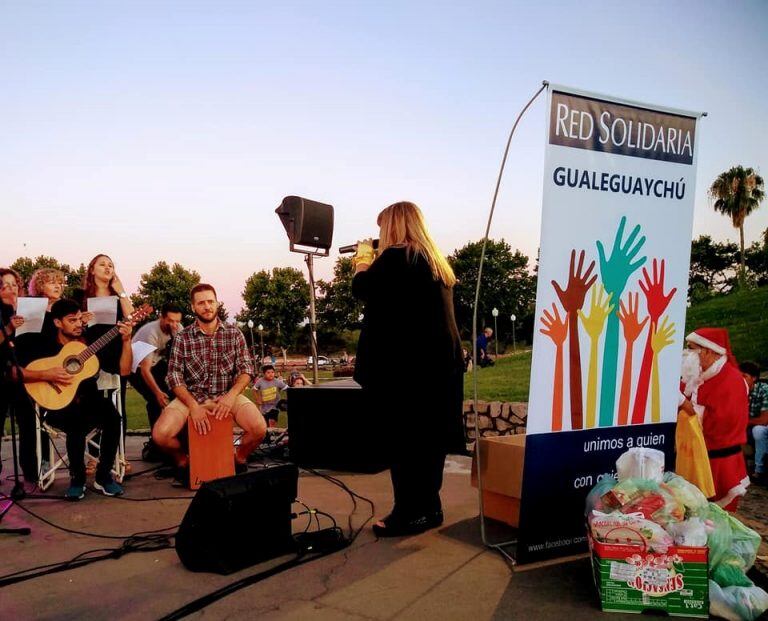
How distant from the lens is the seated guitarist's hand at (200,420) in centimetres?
434

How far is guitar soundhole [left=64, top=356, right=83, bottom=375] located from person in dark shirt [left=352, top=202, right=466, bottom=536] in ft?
7.92

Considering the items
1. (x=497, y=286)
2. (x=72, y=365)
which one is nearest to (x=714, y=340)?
(x=72, y=365)

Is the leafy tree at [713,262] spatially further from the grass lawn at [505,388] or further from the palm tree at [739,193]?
the grass lawn at [505,388]

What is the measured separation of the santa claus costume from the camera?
3459 millimetres

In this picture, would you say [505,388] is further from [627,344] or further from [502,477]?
[627,344]

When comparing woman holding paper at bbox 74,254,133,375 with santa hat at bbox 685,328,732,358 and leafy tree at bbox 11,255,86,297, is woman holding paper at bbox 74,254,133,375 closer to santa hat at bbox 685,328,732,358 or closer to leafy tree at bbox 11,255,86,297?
santa hat at bbox 685,328,732,358

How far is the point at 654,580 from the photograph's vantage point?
2.29 meters

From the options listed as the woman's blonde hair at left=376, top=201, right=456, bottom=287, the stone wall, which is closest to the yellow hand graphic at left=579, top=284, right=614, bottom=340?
the woman's blonde hair at left=376, top=201, right=456, bottom=287

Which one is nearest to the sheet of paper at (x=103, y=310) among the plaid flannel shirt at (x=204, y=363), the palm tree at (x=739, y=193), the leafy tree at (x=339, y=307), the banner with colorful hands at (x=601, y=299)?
the plaid flannel shirt at (x=204, y=363)

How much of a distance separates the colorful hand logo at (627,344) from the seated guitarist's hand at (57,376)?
12.6 ft

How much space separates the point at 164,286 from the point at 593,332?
180ft

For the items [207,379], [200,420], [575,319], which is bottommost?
[200,420]

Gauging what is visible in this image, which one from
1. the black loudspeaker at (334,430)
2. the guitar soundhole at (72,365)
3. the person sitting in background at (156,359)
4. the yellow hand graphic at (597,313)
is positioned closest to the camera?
the yellow hand graphic at (597,313)

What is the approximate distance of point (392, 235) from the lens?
10.9 ft
